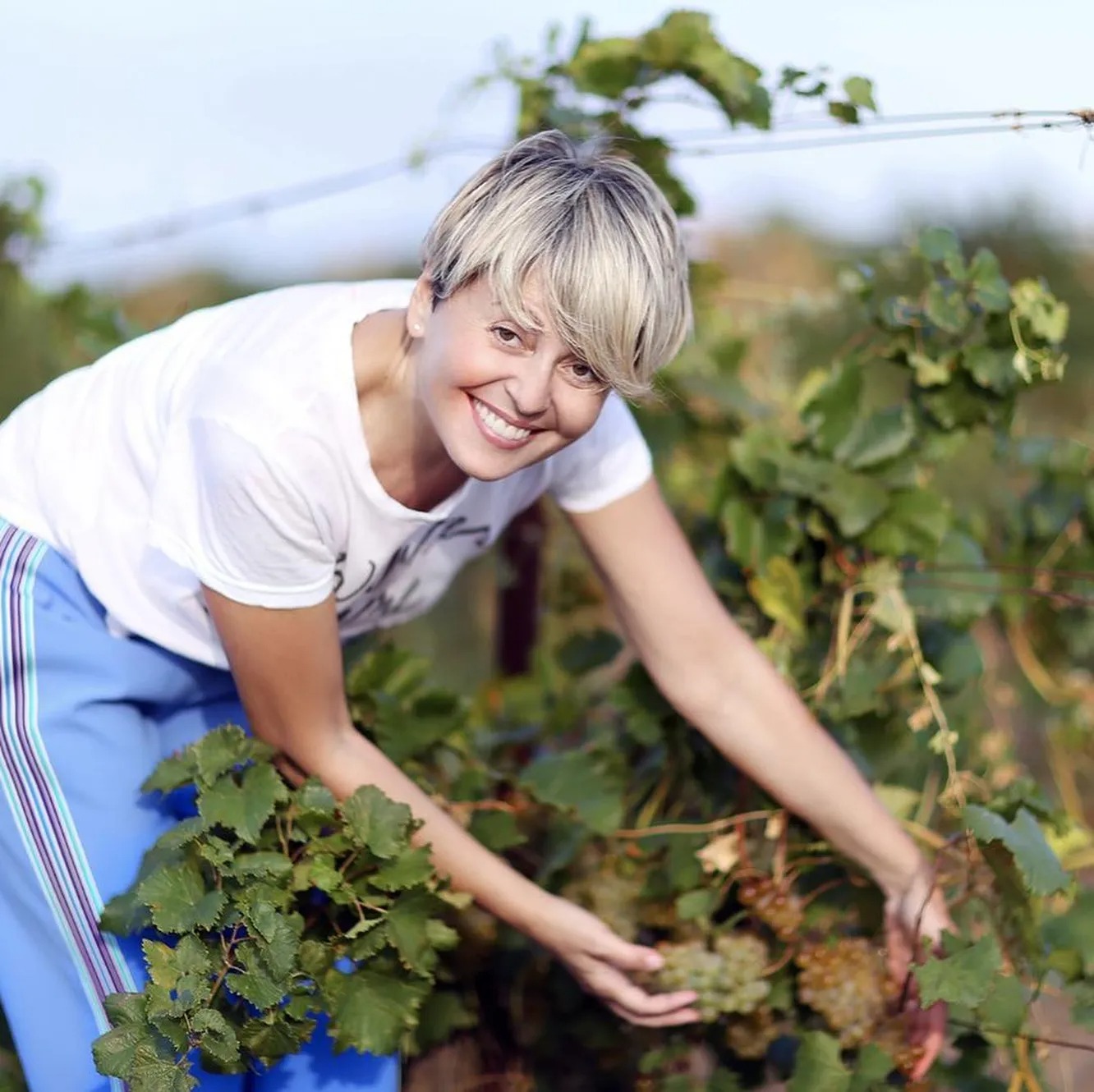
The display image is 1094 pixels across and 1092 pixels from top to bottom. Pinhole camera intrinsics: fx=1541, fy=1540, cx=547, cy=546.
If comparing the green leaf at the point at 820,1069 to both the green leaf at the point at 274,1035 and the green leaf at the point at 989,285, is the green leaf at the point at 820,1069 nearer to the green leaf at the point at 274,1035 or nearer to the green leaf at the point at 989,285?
the green leaf at the point at 274,1035

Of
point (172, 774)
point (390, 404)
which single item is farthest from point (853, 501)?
point (172, 774)

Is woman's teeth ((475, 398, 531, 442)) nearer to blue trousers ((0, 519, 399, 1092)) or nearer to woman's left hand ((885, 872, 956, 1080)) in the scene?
blue trousers ((0, 519, 399, 1092))

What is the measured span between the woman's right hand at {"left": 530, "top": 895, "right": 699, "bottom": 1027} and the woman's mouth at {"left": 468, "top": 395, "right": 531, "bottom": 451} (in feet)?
2.00

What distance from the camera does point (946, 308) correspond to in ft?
7.46

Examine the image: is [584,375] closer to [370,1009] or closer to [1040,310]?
[370,1009]

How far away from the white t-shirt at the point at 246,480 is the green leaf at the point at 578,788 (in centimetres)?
35

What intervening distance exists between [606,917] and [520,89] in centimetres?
139

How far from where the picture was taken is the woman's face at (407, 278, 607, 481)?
1589 mm

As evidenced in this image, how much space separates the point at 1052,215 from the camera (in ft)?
22.6

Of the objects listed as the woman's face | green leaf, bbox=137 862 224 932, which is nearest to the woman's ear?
the woman's face

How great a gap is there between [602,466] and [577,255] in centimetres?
46

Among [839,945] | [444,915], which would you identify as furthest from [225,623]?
[839,945]

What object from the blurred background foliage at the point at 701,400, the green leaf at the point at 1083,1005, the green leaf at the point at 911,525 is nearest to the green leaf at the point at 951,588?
the green leaf at the point at 911,525

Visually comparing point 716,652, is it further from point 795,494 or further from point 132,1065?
point 132,1065
